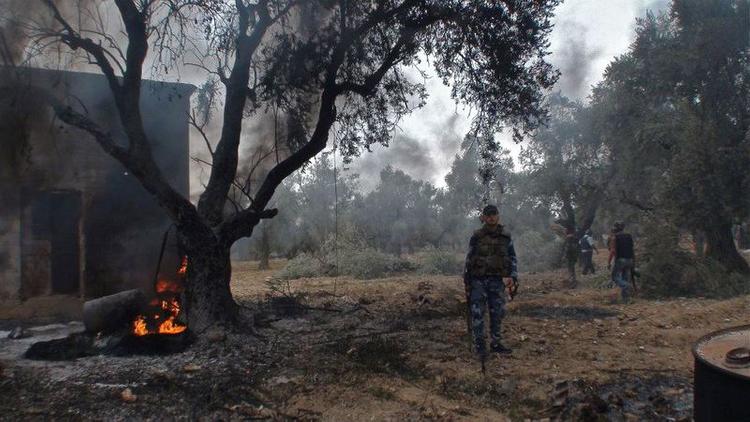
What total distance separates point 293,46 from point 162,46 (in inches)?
87.0

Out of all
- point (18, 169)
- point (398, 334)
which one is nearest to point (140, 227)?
point (18, 169)

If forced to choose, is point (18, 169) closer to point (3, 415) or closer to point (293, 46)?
point (293, 46)

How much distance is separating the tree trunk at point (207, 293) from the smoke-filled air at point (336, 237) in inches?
1.3

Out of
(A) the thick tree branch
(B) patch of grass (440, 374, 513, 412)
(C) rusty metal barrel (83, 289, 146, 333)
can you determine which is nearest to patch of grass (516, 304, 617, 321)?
(B) patch of grass (440, 374, 513, 412)

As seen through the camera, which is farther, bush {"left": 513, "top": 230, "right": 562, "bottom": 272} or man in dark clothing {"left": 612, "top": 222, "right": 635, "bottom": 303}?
bush {"left": 513, "top": 230, "right": 562, "bottom": 272}

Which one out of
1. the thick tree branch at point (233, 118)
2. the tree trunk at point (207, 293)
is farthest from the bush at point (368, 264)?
the tree trunk at point (207, 293)

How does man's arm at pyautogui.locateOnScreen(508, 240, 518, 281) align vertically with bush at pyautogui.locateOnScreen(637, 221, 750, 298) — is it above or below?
above

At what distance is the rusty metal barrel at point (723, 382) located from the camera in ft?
10.3

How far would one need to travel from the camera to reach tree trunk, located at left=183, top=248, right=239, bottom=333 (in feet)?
26.3

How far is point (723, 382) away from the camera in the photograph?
128 inches

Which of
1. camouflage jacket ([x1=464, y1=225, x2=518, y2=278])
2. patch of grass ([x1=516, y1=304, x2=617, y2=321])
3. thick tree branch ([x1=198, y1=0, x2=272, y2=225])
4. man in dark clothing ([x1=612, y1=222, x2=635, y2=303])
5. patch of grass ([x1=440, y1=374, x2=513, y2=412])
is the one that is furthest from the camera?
man in dark clothing ([x1=612, y1=222, x2=635, y2=303])

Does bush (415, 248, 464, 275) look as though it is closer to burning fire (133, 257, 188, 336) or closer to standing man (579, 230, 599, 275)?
standing man (579, 230, 599, 275)

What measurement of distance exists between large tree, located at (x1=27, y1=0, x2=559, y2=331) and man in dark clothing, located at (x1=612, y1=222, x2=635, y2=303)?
3.48 metres

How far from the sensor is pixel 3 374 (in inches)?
240
